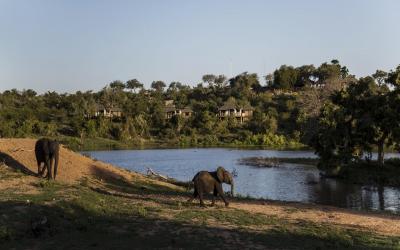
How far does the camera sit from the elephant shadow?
21831 mm

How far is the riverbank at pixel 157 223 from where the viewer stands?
1273 centimetres

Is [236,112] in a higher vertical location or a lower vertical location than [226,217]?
higher

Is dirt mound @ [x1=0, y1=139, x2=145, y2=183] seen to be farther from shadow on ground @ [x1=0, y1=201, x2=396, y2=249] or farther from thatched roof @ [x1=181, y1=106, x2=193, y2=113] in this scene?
thatched roof @ [x1=181, y1=106, x2=193, y2=113]

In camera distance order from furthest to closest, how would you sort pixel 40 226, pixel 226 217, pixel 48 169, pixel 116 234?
1. pixel 48 169
2. pixel 226 217
3. pixel 116 234
4. pixel 40 226

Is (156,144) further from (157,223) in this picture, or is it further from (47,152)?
(157,223)

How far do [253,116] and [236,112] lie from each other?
4.19 m

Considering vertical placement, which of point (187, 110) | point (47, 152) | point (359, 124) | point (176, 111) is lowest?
point (47, 152)

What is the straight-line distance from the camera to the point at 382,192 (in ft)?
115

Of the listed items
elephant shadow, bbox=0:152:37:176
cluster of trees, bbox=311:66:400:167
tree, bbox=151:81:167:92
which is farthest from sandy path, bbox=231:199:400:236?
tree, bbox=151:81:167:92

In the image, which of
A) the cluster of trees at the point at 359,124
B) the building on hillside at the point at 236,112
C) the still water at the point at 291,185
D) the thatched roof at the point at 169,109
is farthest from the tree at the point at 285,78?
the cluster of trees at the point at 359,124

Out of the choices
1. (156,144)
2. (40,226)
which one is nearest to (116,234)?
(40,226)

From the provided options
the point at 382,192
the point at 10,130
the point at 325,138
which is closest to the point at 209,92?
the point at 10,130

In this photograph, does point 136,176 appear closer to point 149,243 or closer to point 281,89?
point 149,243

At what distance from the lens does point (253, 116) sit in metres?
104
